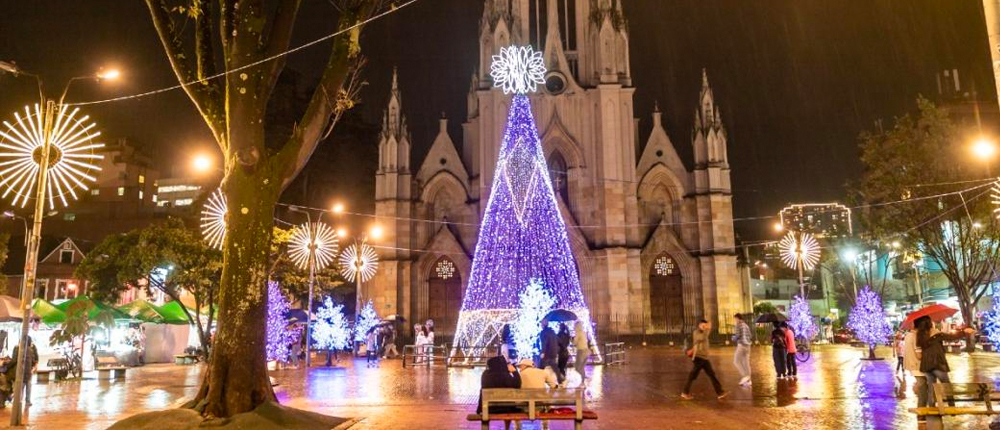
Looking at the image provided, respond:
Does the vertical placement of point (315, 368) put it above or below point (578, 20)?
below

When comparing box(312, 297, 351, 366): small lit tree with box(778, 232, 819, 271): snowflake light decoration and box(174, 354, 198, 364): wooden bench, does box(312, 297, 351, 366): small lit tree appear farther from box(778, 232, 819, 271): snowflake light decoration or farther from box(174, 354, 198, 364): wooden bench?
box(778, 232, 819, 271): snowflake light decoration

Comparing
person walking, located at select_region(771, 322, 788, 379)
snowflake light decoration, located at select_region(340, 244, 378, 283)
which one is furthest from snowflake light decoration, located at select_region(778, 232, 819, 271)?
snowflake light decoration, located at select_region(340, 244, 378, 283)

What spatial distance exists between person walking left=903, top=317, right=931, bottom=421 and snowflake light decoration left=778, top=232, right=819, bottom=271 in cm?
1806

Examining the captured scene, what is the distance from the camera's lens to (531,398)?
8.09 metres

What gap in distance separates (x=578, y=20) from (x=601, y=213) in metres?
11.9

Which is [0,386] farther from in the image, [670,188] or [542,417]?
[670,188]

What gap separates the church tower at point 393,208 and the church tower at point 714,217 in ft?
53.5

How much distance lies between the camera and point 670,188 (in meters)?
41.1

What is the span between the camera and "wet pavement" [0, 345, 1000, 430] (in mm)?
10797

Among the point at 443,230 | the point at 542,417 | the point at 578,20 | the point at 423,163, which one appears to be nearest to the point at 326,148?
the point at 423,163

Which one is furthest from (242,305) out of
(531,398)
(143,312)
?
(143,312)

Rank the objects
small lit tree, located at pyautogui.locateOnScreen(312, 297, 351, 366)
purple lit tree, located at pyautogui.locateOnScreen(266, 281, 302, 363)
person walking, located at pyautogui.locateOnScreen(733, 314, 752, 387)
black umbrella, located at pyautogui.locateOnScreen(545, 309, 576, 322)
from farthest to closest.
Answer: small lit tree, located at pyautogui.locateOnScreen(312, 297, 351, 366) → purple lit tree, located at pyautogui.locateOnScreen(266, 281, 302, 363) → black umbrella, located at pyautogui.locateOnScreen(545, 309, 576, 322) → person walking, located at pyautogui.locateOnScreen(733, 314, 752, 387)

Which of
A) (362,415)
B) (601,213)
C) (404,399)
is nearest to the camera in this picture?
(362,415)

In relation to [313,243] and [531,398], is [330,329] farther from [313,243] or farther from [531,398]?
[531,398]
